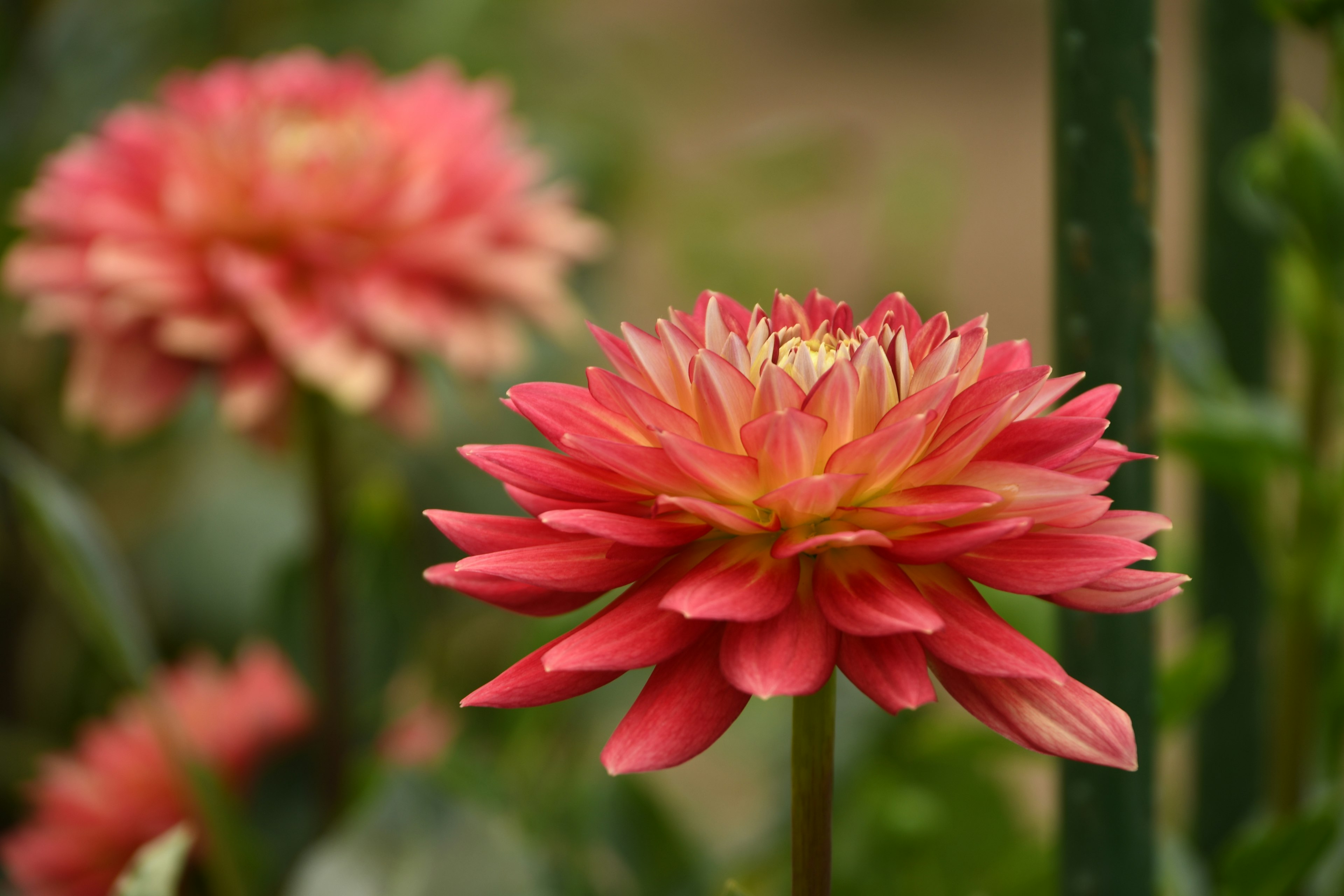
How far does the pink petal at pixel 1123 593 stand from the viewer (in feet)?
0.63

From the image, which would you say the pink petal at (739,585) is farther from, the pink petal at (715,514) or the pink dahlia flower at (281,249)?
the pink dahlia flower at (281,249)

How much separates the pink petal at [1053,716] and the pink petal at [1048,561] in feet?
0.05

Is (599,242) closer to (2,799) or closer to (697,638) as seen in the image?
(2,799)

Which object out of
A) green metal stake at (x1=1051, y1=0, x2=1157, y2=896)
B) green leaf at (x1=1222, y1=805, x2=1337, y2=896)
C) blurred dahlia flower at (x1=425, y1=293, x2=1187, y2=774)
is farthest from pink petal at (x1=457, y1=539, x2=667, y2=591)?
green leaf at (x1=1222, y1=805, x2=1337, y2=896)

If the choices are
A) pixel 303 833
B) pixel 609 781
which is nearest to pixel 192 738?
pixel 303 833

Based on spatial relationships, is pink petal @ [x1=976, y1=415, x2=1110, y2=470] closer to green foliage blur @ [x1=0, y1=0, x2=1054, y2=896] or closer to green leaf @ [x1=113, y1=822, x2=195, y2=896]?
green foliage blur @ [x1=0, y1=0, x2=1054, y2=896]

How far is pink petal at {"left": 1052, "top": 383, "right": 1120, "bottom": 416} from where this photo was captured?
209mm

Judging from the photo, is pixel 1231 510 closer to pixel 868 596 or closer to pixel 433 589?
pixel 868 596

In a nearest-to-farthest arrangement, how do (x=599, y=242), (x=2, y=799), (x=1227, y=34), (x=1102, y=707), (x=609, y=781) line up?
1. (x=1102, y=707)
2. (x=1227, y=34)
3. (x=609, y=781)
4. (x=2, y=799)
5. (x=599, y=242)

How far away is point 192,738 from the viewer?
555 millimetres

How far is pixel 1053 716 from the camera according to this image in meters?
0.19

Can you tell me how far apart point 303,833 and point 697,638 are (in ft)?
1.35

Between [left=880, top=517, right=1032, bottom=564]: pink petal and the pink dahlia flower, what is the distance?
0.28 meters

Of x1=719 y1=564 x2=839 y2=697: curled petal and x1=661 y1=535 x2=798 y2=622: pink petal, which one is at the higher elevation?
x1=661 y1=535 x2=798 y2=622: pink petal
